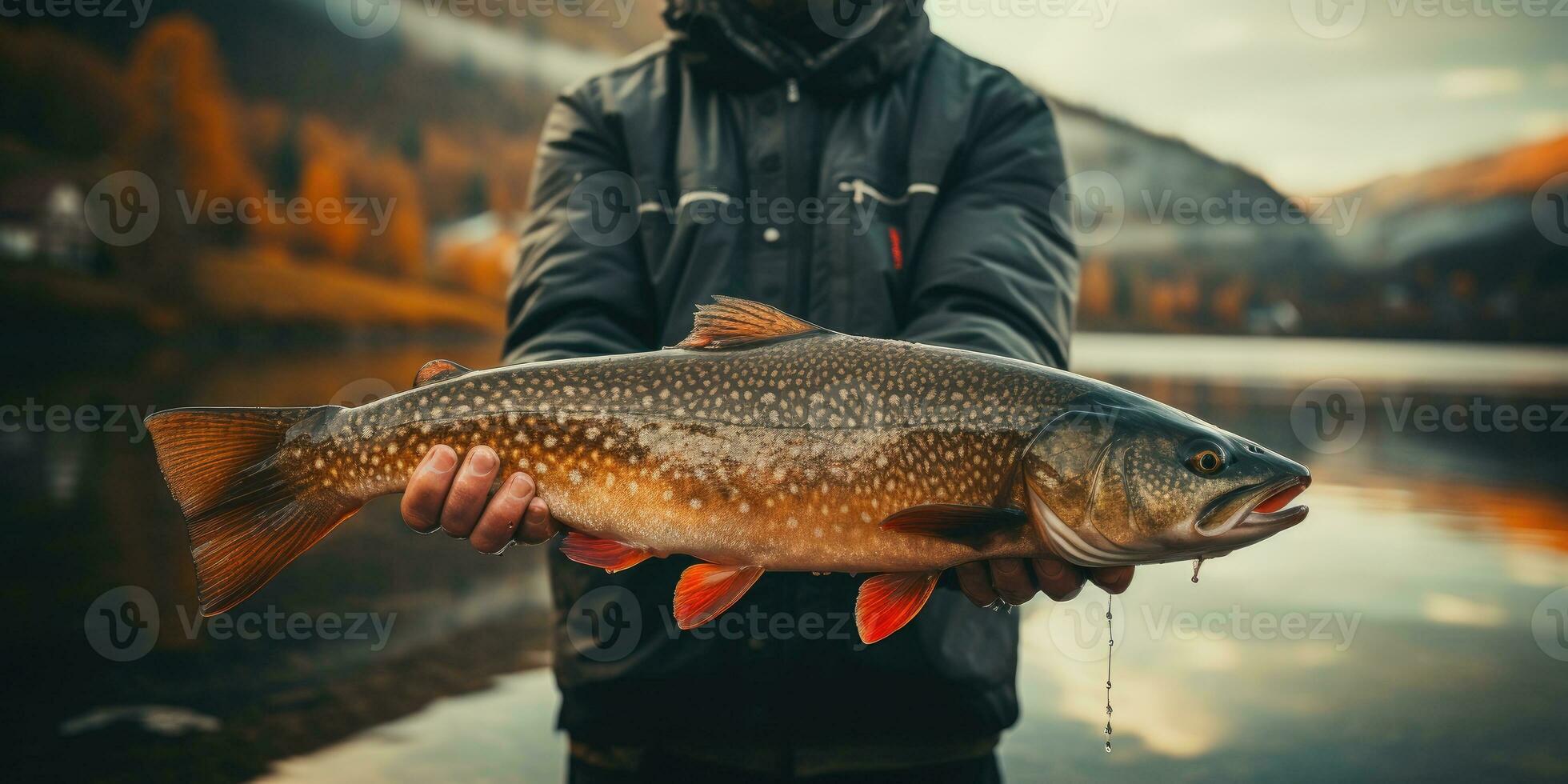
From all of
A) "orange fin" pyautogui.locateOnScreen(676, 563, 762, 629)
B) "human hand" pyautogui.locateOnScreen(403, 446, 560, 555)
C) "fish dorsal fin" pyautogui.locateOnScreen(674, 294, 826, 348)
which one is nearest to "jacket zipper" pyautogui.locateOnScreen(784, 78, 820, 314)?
"fish dorsal fin" pyautogui.locateOnScreen(674, 294, 826, 348)

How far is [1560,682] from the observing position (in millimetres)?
10133

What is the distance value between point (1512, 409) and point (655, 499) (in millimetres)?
51802

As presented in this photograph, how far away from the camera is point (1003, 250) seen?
332 cm

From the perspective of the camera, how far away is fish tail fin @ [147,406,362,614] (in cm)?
264

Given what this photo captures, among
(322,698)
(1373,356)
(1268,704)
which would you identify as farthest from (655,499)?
(1373,356)

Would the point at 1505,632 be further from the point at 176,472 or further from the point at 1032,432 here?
the point at 176,472

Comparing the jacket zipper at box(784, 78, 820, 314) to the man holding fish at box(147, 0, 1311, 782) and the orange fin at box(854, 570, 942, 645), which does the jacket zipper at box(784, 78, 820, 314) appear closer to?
the man holding fish at box(147, 0, 1311, 782)

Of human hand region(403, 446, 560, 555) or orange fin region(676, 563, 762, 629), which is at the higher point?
human hand region(403, 446, 560, 555)

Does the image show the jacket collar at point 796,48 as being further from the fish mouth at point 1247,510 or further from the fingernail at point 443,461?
the fish mouth at point 1247,510

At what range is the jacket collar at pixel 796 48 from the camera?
3.41m

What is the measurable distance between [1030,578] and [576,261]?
1813 mm

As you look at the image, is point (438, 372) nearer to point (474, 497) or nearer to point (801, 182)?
point (474, 497)

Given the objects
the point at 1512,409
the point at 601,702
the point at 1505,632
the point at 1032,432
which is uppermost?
the point at 1032,432

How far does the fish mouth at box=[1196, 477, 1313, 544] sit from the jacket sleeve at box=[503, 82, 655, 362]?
1.83m
